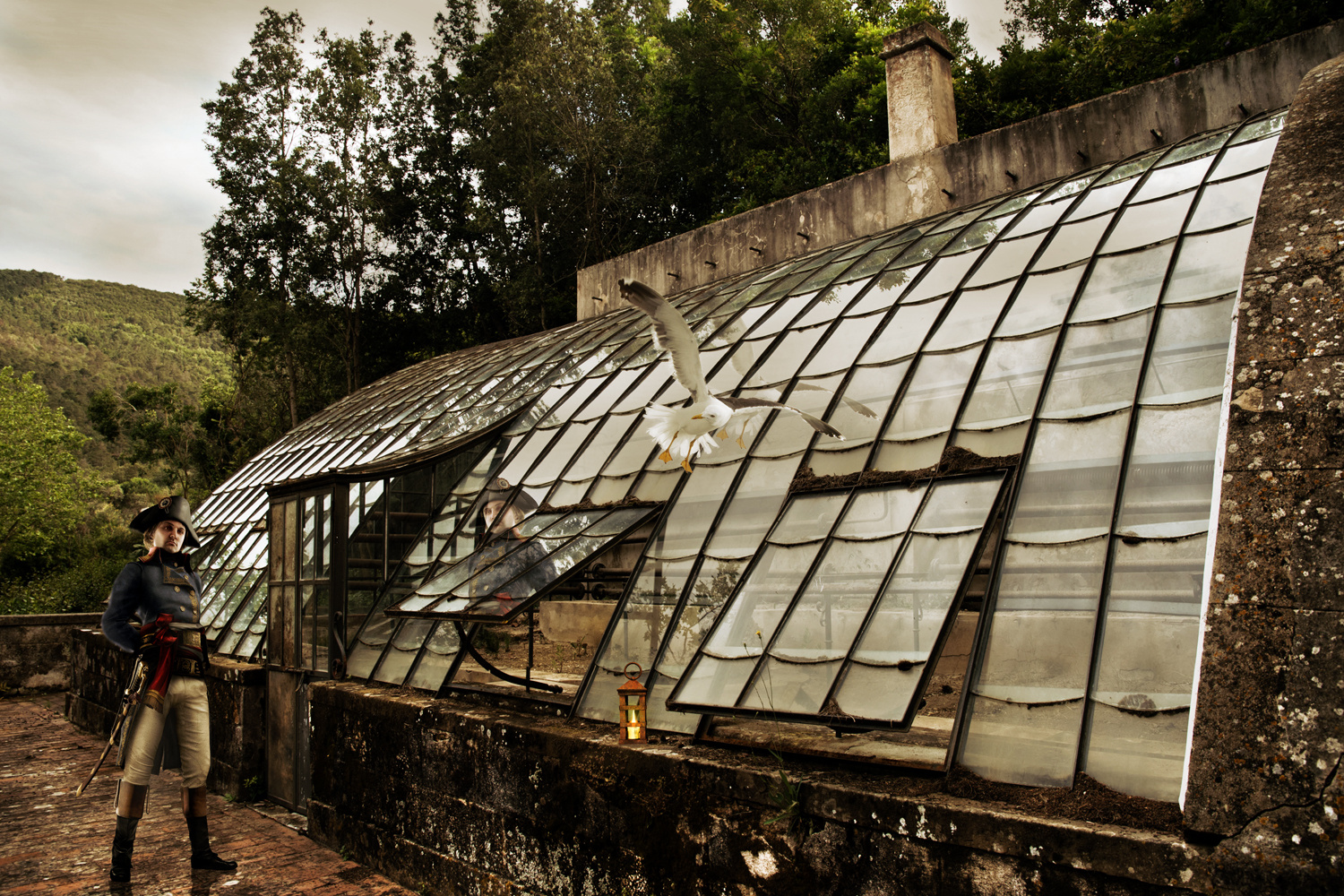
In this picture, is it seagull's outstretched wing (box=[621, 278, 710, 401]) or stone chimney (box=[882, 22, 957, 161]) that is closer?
seagull's outstretched wing (box=[621, 278, 710, 401])

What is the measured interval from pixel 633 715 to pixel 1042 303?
3315 millimetres

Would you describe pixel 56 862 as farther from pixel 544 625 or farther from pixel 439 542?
pixel 544 625

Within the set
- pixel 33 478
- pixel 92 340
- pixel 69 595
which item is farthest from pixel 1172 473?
pixel 92 340

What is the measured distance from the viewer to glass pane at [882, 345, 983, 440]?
467 centimetres

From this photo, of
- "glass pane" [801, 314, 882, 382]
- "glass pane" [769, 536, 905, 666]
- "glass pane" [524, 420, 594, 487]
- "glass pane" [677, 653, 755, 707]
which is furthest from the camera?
"glass pane" [524, 420, 594, 487]

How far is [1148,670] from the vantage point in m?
3.01

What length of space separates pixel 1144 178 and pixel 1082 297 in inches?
67.4

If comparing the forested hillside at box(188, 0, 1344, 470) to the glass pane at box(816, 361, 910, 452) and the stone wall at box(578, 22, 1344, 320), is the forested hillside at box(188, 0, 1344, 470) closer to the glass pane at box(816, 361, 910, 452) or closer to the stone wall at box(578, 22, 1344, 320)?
the stone wall at box(578, 22, 1344, 320)

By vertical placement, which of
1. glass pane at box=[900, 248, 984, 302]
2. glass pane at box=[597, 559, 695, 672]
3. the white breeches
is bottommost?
the white breeches

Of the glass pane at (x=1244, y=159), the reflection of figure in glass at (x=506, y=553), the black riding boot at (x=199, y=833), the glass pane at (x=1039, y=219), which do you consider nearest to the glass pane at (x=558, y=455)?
the reflection of figure in glass at (x=506, y=553)

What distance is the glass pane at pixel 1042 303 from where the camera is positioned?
4.84 meters

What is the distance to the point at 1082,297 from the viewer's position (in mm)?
4812

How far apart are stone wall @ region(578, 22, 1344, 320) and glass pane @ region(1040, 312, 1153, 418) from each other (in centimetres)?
379

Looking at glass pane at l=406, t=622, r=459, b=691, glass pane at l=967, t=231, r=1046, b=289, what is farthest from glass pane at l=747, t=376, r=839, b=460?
glass pane at l=406, t=622, r=459, b=691
